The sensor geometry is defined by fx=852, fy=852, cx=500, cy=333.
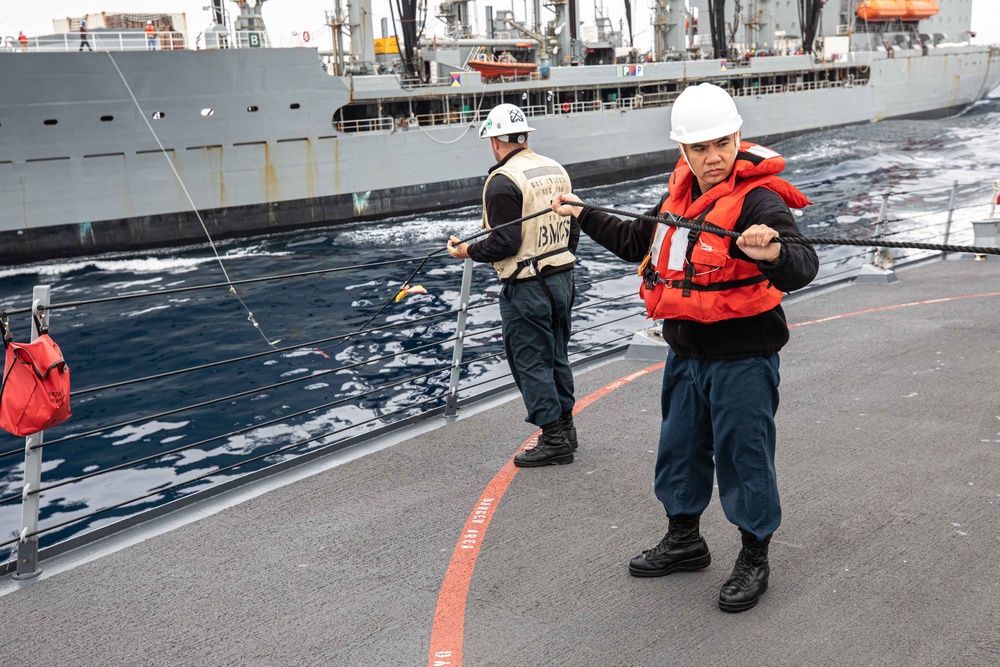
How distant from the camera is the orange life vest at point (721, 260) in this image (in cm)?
279

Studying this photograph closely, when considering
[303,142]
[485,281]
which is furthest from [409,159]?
[485,281]

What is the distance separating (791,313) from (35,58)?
1960 centimetres

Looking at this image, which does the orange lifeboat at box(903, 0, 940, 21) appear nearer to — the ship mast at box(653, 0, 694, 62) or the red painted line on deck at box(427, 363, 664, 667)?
the ship mast at box(653, 0, 694, 62)

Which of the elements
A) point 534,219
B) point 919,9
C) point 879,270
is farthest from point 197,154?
A: point 919,9

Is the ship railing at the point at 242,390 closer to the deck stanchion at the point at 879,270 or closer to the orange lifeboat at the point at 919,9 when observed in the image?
the deck stanchion at the point at 879,270

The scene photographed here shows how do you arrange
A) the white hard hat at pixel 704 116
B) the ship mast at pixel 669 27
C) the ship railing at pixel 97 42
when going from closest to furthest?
the white hard hat at pixel 704 116
the ship railing at pixel 97 42
the ship mast at pixel 669 27

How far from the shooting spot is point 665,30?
1615 inches

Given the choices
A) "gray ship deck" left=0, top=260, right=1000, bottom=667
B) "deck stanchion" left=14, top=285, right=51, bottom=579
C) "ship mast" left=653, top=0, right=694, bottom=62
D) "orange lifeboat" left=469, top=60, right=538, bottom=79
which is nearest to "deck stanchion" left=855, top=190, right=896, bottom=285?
"gray ship deck" left=0, top=260, right=1000, bottom=667

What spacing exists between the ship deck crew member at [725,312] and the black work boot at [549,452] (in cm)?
125

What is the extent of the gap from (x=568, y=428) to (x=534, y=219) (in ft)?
3.76

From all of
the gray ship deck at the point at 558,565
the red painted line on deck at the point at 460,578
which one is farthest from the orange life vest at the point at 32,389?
the red painted line on deck at the point at 460,578

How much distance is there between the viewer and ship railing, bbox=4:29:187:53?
2022 centimetres

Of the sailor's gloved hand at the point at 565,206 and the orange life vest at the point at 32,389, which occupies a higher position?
the sailor's gloved hand at the point at 565,206

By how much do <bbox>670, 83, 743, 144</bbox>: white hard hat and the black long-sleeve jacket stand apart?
236 mm
